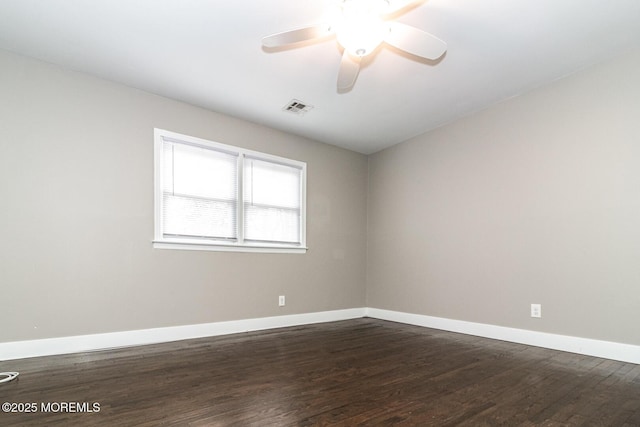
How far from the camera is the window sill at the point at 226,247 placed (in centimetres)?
353

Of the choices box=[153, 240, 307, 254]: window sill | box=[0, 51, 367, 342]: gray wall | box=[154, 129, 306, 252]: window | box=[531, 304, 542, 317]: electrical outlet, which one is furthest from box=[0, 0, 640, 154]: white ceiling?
box=[531, 304, 542, 317]: electrical outlet

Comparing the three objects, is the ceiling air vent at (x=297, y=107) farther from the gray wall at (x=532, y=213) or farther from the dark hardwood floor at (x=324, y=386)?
the dark hardwood floor at (x=324, y=386)

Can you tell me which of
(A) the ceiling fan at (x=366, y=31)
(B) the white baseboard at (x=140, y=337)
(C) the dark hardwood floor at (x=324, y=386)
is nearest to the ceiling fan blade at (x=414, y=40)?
(A) the ceiling fan at (x=366, y=31)

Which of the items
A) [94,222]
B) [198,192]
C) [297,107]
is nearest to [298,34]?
[297,107]

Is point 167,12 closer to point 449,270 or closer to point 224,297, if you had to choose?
point 224,297

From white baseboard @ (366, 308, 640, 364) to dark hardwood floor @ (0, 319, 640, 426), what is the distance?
127 mm

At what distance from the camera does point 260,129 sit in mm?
4320

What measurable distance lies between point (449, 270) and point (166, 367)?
3.15m

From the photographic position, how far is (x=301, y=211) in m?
4.66

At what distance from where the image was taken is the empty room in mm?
2258

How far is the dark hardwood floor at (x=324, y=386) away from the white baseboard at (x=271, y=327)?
12 centimetres


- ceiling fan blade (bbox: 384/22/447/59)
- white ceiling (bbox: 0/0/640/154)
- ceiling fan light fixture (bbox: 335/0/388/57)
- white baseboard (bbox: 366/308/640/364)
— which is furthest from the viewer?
white baseboard (bbox: 366/308/640/364)

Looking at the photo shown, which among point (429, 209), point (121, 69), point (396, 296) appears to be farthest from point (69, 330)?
point (429, 209)

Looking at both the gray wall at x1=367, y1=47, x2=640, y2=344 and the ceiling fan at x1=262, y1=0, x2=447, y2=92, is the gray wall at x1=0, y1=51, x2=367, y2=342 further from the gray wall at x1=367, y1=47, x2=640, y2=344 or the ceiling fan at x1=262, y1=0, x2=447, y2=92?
the gray wall at x1=367, y1=47, x2=640, y2=344
